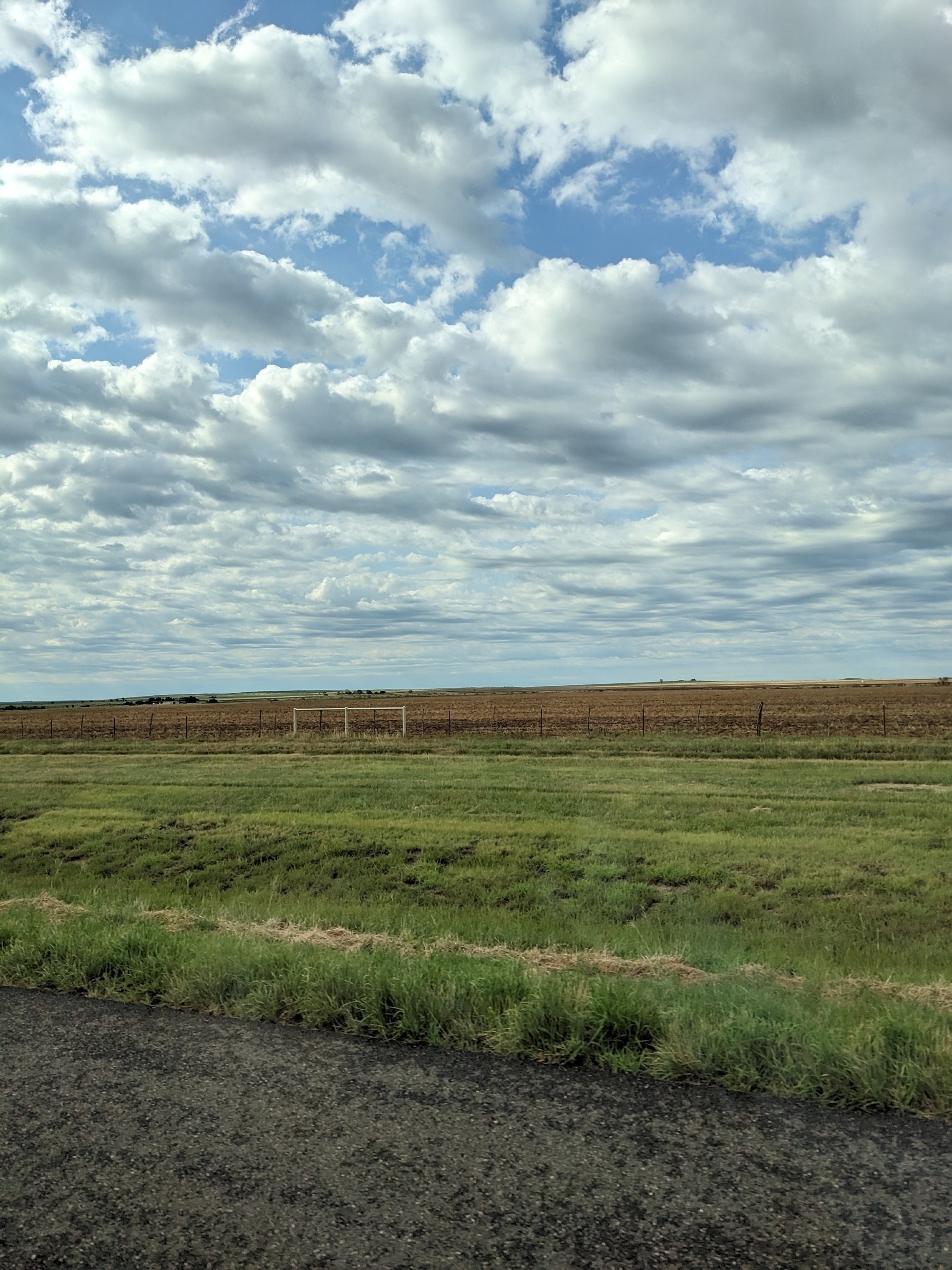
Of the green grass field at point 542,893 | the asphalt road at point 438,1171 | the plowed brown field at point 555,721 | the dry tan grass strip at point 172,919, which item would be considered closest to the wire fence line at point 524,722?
the plowed brown field at point 555,721

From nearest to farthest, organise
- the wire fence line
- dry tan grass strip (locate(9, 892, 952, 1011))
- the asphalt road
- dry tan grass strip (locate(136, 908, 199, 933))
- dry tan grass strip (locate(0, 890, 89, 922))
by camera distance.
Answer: the asphalt road
dry tan grass strip (locate(9, 892, 952, 1011))
dry tan grass strip (locate(136, 908, 199, 933))
dry tan grass strip (locate(0, 890, 89, 922))
the wire fence line

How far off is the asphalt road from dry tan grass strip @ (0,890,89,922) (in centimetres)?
Result: 575

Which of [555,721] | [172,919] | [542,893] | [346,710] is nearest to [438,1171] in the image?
[172,919]

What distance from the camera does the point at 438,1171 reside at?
4.18 m

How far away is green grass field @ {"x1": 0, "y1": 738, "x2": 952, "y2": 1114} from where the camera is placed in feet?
19.3

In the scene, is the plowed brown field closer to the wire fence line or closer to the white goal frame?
the wire fence line

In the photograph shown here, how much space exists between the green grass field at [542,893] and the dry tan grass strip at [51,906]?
25 cm

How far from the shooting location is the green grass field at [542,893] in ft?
19.3

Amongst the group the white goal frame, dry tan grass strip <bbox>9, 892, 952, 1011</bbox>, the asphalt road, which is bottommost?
dry tan grass strip <bbox>9, 892, 952, 1011</bbox>

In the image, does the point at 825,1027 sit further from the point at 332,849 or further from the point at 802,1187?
the point at 332,849

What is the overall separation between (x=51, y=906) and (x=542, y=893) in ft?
23.4

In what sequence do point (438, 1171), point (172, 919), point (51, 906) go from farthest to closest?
1. point (51, 906)
2. point (172, 919)
3. point (438, 1171)

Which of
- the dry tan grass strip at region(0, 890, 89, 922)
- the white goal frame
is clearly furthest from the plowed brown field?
the dry tan grass strip at region(0, 890, 89, 922)

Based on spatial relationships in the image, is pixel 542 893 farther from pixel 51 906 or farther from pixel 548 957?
pixel 51 906
